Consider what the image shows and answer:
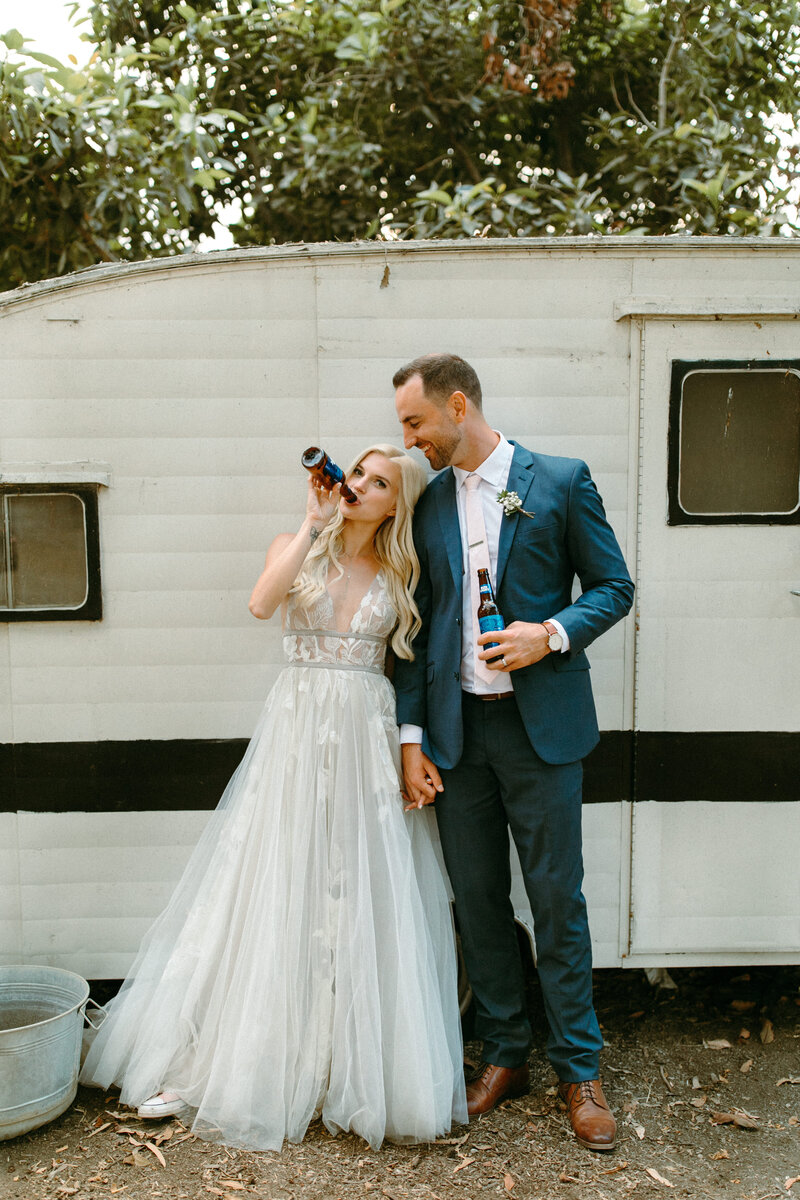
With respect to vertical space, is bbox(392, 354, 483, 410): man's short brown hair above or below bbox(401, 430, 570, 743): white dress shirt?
above

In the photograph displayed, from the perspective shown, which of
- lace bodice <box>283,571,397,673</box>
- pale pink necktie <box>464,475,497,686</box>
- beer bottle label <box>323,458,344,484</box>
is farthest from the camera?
lace bodice <box>283,571,397,673</box>

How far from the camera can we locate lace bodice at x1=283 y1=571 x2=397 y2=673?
3.02 m

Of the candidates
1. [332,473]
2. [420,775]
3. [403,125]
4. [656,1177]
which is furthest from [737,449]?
[403,125]

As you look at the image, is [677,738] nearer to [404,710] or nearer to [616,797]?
[616,797]

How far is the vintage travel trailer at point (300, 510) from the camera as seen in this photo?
3223mm

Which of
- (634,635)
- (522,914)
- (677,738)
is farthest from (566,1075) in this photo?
(634,635)

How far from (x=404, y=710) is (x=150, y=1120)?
1.69 m

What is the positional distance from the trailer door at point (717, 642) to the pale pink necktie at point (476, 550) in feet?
2.37

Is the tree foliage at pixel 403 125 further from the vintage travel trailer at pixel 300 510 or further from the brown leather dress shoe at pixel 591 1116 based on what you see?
the brown leather dress shoe at pixel 591 1116

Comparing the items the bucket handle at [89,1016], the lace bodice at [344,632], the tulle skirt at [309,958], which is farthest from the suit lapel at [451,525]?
the bucket handle at [89,1016]

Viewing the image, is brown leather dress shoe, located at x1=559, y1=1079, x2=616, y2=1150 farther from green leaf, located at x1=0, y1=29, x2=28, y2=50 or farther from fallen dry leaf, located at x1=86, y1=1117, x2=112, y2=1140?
green leaf, located at x1=0, y1=29, x2=28, y2=50

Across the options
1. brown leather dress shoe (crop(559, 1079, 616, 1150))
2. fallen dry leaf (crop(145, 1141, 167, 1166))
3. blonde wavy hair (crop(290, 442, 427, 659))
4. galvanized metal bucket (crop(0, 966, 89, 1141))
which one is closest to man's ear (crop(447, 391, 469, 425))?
blonde wavy hair (crop(290, 442, 427, 659))

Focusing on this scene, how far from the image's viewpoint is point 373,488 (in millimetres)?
3018

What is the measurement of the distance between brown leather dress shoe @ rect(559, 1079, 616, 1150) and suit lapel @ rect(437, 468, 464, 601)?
174 centimetres
